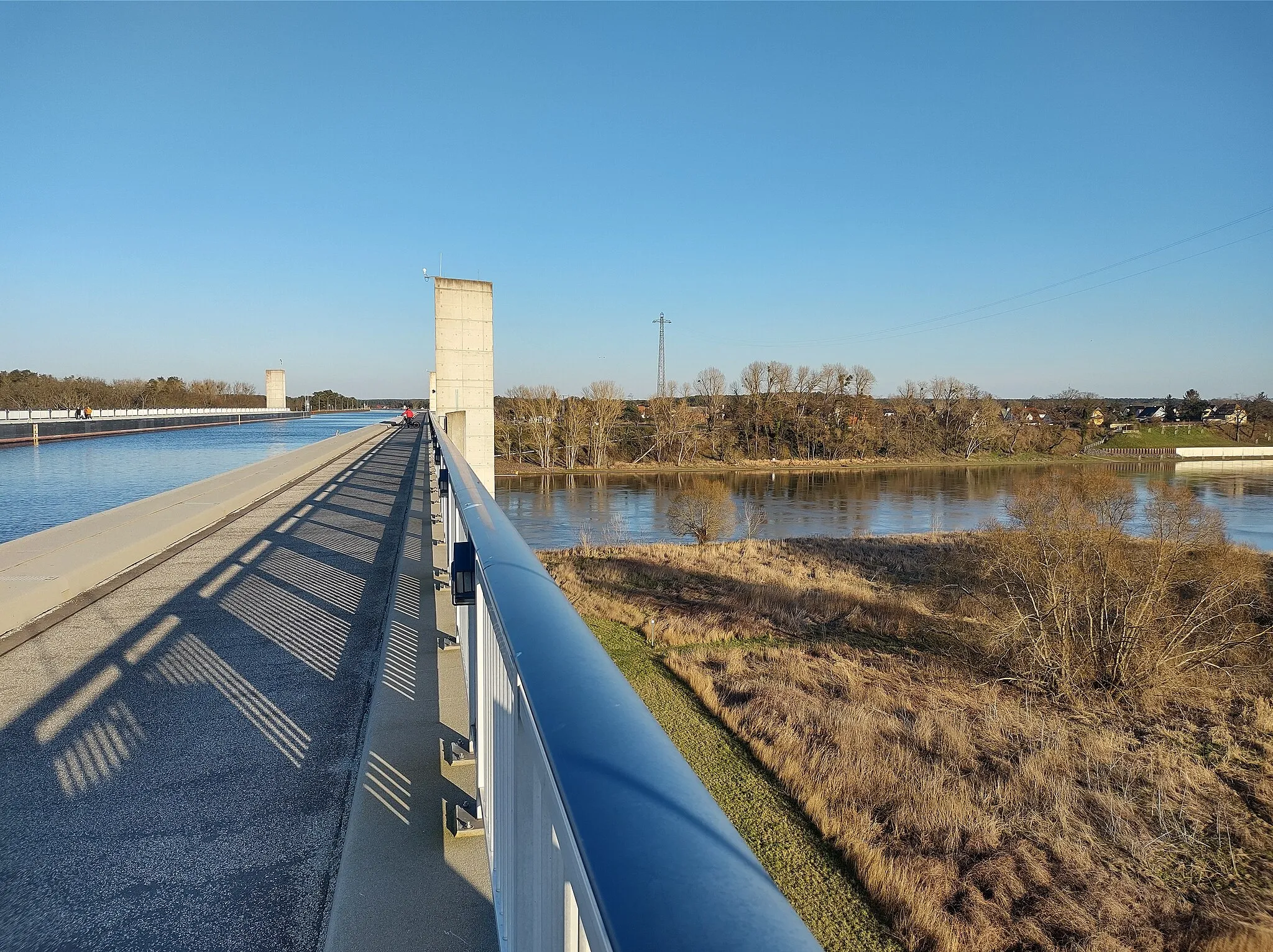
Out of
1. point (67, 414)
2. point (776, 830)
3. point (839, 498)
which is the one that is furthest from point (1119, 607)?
point (67, 414)

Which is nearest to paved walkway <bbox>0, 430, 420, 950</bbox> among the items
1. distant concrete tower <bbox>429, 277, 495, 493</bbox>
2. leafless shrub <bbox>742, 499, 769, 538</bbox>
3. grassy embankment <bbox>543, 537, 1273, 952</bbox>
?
grassy embankment <bbox>543, 537, 1273, 952</bbox>

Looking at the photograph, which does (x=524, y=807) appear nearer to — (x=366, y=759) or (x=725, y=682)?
(x=366, y=759)

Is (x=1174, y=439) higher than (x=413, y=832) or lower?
higher

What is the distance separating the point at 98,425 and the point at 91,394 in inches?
1044

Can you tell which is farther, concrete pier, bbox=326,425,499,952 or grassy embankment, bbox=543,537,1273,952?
grassy embankment, bbox=543,537,1273,952

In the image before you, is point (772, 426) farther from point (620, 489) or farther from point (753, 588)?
point (753, 588)

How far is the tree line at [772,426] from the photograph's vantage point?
7094cm

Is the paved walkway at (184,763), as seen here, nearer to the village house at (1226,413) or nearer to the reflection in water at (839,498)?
the reflection in water at (839,498)

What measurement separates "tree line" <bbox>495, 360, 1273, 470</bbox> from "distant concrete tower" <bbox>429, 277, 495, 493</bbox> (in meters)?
52.4

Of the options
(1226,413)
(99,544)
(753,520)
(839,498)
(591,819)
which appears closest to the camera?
(591,819)

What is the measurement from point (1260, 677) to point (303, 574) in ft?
52.0

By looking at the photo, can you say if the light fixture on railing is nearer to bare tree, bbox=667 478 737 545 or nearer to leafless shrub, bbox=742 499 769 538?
bare tree, bbox=667 478 737 545

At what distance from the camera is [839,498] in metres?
50.6

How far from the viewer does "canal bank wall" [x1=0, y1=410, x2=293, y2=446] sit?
25078 mm
